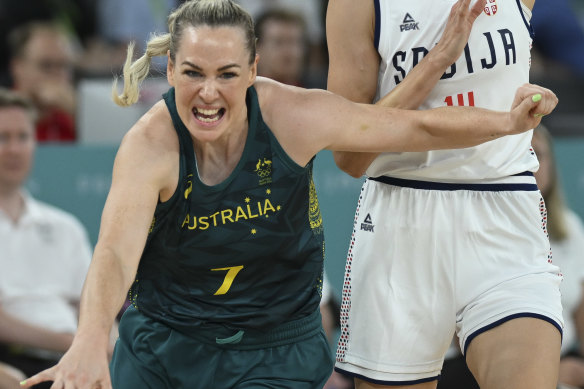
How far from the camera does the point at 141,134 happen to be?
117 inches

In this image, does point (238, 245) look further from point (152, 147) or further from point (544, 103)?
point (544, 103)

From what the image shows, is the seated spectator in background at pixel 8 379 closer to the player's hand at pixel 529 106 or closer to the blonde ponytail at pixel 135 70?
the blonde ponytail at pixel 135 70

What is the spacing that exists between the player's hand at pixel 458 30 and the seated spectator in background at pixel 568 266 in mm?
2300

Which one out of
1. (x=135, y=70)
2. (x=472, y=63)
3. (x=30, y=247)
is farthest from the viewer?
(x=30, y=247)

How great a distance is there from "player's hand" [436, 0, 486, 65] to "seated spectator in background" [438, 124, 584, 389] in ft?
7.12

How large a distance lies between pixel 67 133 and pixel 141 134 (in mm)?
3520

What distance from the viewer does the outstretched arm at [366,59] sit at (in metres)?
3.22

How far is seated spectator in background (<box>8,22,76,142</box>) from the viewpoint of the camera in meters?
6.32

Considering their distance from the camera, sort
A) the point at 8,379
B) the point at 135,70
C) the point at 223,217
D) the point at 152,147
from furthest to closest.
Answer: the point at 8,379
the point at 135,70
the point at 223,217
the point at 152,147

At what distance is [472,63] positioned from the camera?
3.29 m

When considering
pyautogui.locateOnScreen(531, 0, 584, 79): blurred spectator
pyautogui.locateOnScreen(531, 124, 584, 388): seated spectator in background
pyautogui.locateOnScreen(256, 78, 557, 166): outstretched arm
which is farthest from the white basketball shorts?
pyautogui.locateOnScreen(531, 0, 584, 79): blurred spectator

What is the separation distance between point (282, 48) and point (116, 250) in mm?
3875

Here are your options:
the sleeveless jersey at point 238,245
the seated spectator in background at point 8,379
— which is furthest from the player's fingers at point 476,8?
the seated spectator in background at point 8,379

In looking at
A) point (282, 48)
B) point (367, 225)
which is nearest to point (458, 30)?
point (367, 225)
